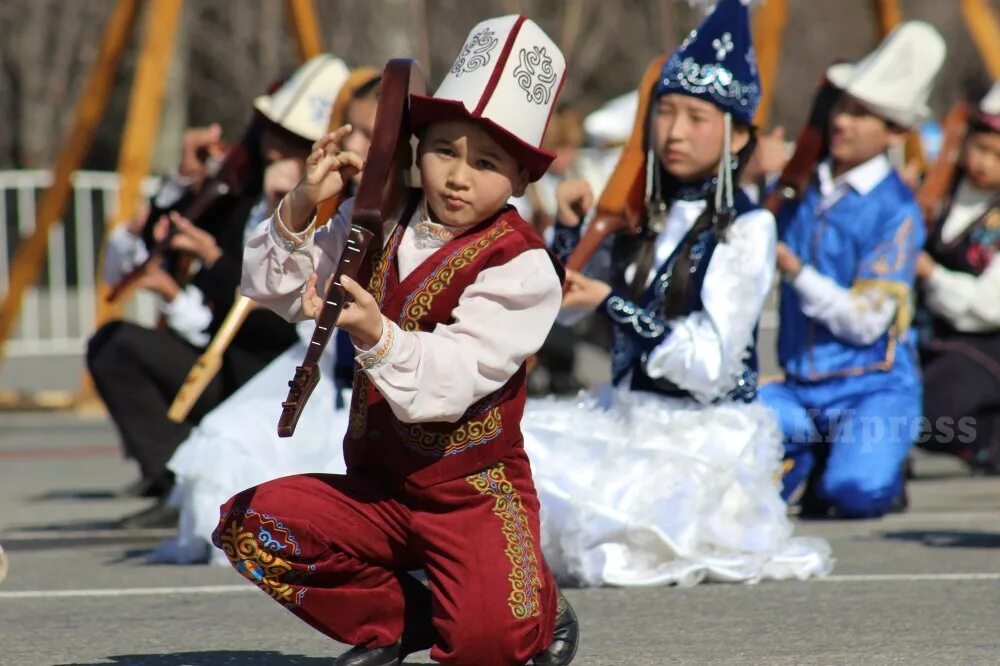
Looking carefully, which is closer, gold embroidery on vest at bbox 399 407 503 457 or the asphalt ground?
gold embroidery on vest at bbox 399 407 503 457

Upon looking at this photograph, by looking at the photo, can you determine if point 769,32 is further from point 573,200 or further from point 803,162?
point 573,200

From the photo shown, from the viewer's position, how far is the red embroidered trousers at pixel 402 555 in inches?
158

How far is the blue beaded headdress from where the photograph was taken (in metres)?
5.81

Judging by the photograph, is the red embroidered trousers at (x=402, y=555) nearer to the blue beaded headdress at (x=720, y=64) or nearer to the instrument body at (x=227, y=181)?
the blue beaded headdress at (x=720, y=64)

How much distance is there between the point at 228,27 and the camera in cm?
1978

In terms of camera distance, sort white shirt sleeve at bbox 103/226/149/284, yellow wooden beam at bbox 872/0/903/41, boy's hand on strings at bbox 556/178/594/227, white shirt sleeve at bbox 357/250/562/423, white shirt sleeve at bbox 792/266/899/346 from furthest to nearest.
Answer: yellow wooden beam at bbox 872/0/903/41, white shirt sleeve at bbox 103/226/149/284, white shirt sleeve at bbox 792/266/899/346, boy's hand on strings at bbox 556/178/594/227, white shirt sleeve at bbox 357/250/562/423

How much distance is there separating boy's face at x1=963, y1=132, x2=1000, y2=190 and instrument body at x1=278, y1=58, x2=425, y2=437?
4.63m

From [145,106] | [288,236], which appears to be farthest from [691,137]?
[145,106]

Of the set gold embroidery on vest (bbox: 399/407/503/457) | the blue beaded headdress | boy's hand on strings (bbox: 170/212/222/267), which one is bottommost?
boy's hand on strings (bbox: 170/212/222/267)

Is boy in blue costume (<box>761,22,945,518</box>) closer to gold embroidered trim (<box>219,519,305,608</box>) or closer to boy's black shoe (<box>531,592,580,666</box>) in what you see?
boy's black shoe (<box>531,592,580,666</box>)

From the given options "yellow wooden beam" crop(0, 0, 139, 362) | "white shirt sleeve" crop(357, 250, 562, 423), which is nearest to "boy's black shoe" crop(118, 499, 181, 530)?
"white shirt sleeve" crop(357, 250, 562, 423)

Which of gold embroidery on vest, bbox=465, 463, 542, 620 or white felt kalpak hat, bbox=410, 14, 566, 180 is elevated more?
white felt kalpak hat, bbox=410, 14, 566, 180

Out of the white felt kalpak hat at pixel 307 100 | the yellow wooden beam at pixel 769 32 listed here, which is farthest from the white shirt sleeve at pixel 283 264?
the yellow wooden beam at pixel 769 32

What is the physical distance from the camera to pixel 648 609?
517 centimetres
